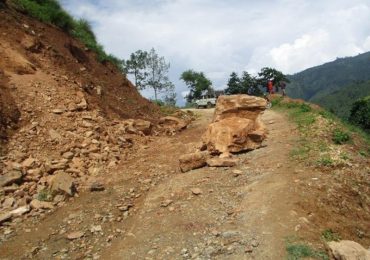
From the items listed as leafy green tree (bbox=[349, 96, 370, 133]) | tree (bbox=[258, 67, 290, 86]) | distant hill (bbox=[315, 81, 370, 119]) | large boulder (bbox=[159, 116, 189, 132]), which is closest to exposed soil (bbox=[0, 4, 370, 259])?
large boulder (bbox=[159, 116, 189, 132])

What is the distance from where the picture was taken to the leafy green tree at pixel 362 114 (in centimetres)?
2328

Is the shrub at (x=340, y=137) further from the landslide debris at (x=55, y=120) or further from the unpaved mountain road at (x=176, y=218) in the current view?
the landslide debris at (x=55, y=120)

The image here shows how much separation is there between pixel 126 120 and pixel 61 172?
16.9 ft

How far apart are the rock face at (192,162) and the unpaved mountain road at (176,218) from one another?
0.23 meters

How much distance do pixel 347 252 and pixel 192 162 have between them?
5.03 metres

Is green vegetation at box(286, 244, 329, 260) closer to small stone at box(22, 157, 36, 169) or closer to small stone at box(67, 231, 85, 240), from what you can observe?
small stone at box(67, 231, 85, 240)

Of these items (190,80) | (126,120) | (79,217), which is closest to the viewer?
(79,217)

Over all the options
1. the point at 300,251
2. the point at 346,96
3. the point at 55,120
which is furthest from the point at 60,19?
the point at 346,96

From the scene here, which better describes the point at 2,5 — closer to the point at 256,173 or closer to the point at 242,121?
the point at 242,121

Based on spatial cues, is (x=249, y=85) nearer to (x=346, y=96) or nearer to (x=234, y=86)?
(x=234, y=86)

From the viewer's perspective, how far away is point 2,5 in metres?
15.0

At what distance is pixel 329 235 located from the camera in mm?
6539

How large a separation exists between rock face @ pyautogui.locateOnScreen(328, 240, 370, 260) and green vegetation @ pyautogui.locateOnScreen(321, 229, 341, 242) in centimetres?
60

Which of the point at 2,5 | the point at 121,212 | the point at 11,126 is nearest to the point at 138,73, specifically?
the point at 2,5
